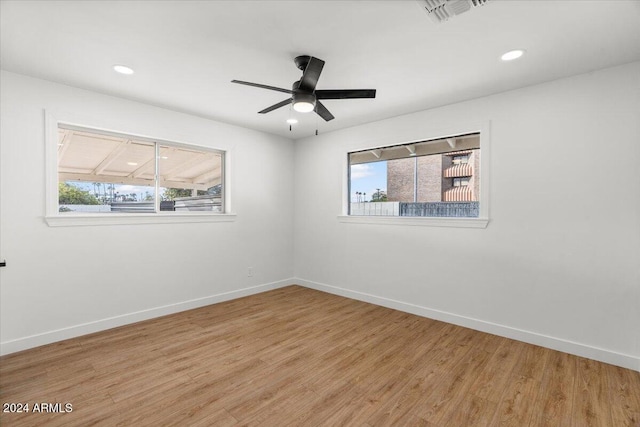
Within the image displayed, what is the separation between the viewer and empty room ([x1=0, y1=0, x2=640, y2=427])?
2074 mm

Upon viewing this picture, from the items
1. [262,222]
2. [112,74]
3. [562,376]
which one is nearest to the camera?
[562,376]

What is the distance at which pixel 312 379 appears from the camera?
240cm

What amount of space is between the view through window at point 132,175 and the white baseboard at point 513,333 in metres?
2.72

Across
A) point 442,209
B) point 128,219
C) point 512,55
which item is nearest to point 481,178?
point 442,209

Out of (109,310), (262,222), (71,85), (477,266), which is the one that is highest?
(71,85)

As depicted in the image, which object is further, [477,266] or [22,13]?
[477,266]

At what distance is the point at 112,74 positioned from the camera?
2.86 metres

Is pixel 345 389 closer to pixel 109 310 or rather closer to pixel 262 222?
pixel 109 310

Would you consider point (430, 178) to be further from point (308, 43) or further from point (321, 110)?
point (308, 43)

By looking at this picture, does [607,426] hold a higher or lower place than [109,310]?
lower

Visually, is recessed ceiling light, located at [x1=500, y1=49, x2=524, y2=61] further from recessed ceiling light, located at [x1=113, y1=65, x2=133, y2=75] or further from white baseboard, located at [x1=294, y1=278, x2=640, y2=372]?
recessed ceiling light, located at [x1=113, y1=65, x2=133, y2=75]

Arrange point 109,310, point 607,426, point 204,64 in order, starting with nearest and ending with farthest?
point 607,426, point 204,64, point 109,310

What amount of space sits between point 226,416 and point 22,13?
300 cm

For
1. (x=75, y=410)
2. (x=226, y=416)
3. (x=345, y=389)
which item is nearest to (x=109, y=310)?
(x=75, y=410)
